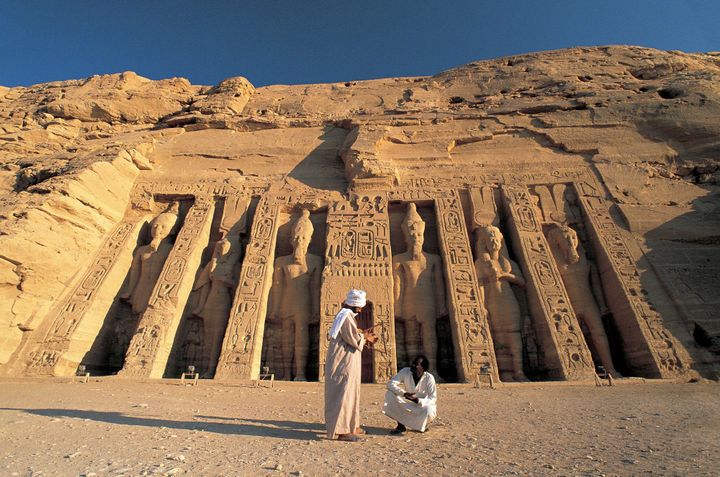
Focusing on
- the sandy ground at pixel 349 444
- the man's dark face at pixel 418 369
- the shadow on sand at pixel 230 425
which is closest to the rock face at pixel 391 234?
the sandy ground at pixel 349 444

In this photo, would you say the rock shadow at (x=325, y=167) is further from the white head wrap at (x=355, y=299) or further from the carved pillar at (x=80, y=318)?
the white head wrap at (x=355, y=299)

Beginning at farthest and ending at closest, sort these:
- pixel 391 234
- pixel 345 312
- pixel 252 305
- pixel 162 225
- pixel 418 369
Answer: pixel 391 234, pixel 162 225, pixel 252 305, pixel 418 369, pixel 345 312

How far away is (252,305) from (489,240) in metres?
5.56

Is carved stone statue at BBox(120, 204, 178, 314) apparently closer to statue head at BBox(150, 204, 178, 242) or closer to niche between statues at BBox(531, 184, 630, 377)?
statue head at BBox(150, 204, 178, 242)

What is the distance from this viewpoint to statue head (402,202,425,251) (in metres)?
9.98

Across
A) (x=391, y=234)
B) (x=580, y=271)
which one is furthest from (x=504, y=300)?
(x=391, y=234)

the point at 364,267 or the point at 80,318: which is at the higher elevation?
the point at 364,267

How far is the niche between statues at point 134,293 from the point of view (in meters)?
9.01

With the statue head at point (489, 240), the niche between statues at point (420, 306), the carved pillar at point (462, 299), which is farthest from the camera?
the statue head at point (489, 240)

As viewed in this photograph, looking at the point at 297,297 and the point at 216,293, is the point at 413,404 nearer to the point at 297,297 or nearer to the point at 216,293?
the point at 297,297

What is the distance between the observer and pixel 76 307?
8914 mm

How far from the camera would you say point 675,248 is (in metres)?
9.25

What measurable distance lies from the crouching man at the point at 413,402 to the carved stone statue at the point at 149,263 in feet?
24.7

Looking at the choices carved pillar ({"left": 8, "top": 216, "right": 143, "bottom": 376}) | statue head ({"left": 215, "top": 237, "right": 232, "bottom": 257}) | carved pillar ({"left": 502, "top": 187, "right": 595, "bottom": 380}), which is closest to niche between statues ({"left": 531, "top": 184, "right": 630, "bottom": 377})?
carved pillar ({"left": 502, "top": 187, "right": 595, "bottom": 380})
